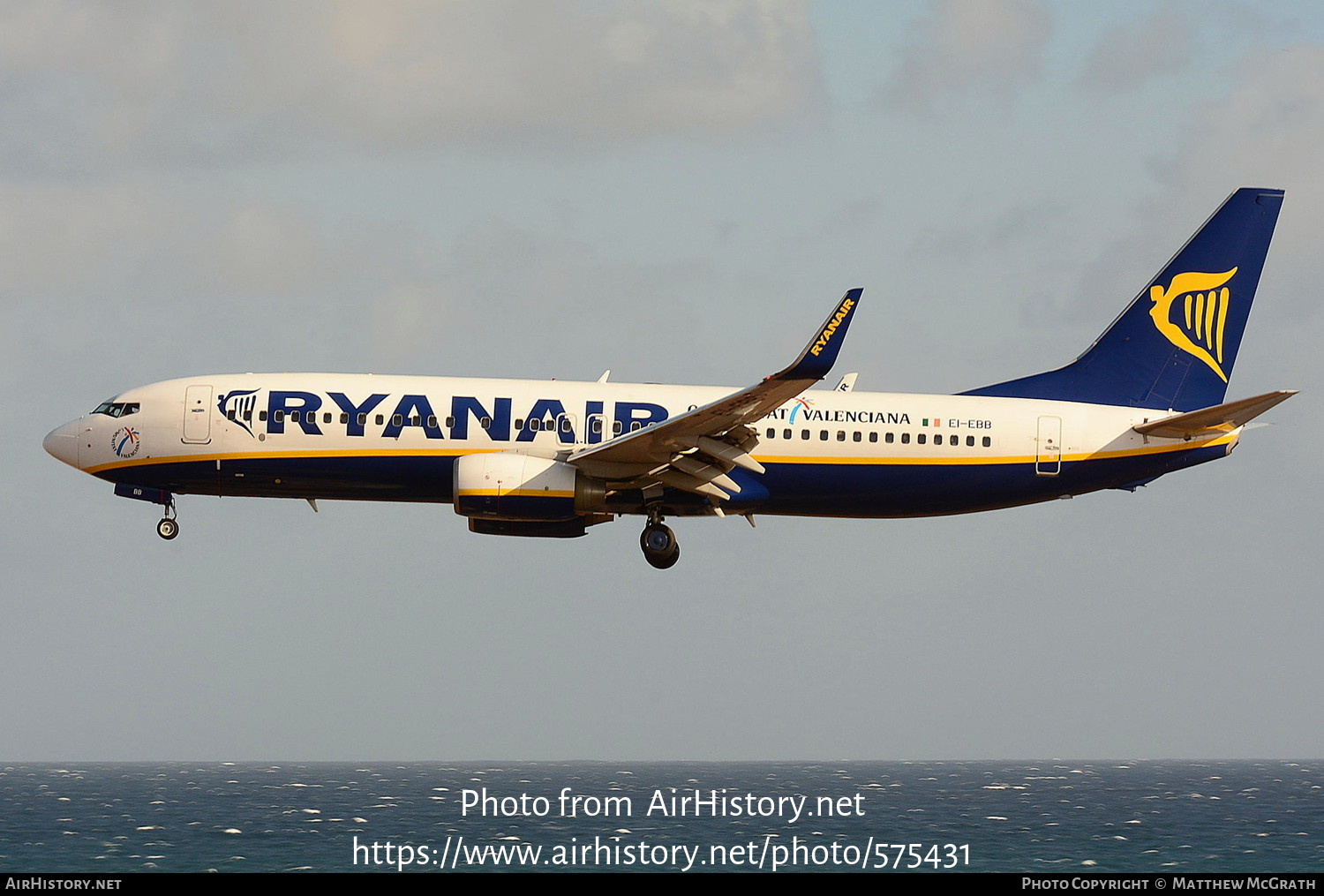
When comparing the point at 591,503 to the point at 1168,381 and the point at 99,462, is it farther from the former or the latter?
the point at 1168,381

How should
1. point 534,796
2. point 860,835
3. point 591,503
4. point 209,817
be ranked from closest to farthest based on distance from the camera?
point 591,503, point 860,835, point 209,817, point 534,796

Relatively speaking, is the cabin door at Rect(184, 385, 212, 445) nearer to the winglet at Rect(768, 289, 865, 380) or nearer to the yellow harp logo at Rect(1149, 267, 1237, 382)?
the winglet at Rect(768, 289, 865, 380)

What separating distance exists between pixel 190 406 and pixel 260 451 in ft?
7.81

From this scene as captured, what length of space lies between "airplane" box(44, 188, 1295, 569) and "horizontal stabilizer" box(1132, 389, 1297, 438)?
7 cm

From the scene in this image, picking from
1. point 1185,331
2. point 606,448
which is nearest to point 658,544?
point 606,448

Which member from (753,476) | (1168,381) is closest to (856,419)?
(753,476)

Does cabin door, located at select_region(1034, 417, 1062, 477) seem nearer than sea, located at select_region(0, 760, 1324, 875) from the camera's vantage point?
Yes

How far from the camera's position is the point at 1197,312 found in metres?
43.2

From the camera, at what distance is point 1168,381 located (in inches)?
1660

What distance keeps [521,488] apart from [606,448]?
2.37 m

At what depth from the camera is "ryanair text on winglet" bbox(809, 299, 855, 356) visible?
31219 millimetres

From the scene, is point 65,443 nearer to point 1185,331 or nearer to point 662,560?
point 662,560

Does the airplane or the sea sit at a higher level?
the airplane

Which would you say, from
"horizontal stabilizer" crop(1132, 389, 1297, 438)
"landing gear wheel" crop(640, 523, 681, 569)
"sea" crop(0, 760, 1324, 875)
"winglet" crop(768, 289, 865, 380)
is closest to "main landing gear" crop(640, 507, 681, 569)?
"landing gear wheel" crop(640, 523, 681, 569)
